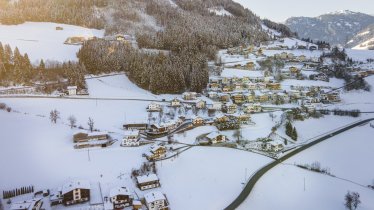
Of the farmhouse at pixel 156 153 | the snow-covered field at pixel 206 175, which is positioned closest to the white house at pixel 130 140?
the farmhouse at pixel 156 153

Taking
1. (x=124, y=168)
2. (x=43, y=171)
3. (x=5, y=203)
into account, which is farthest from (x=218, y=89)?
(x=5, y=203)

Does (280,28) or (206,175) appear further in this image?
(280,28)

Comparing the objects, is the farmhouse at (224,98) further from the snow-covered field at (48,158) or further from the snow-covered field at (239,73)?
the snow-covered field at (48,158)

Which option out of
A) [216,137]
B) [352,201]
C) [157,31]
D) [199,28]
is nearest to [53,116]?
[216,137]

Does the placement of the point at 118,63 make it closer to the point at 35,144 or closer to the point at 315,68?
the point at 35,144

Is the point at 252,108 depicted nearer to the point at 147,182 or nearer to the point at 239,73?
the point at 239,73

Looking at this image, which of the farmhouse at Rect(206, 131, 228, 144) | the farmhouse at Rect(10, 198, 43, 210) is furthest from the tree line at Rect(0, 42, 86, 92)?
the farmhouse at Rect(10, 198, 43, 210)
